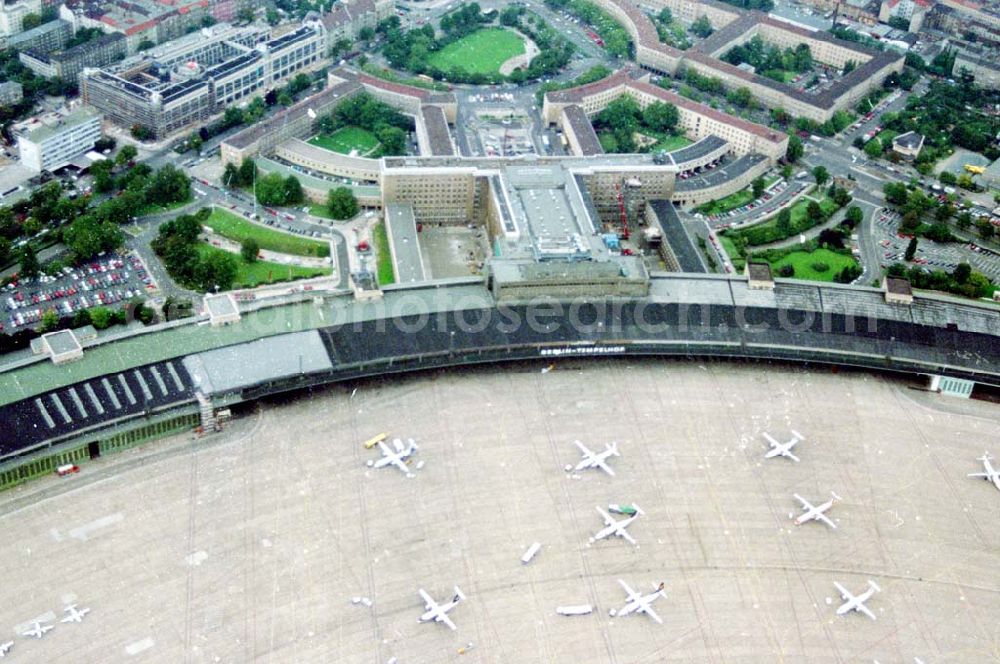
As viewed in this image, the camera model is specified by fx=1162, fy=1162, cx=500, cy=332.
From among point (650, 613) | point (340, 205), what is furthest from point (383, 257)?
point (650, 613)

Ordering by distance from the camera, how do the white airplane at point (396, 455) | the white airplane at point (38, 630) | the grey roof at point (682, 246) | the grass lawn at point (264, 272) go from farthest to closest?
1. the grey roof at point (682, 246)
2. the grass lawn at point (264, 272)
3. the white airplane at point (396, 455)
4. the white airplane at point (38, 630)

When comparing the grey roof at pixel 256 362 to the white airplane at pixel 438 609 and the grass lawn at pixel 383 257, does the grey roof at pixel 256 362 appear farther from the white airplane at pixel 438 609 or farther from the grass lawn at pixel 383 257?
the white airplane at pixel 438 609

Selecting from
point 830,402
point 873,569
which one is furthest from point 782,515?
point 830,402

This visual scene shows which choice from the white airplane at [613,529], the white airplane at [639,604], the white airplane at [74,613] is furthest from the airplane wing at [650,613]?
the white airplane at [74,613]

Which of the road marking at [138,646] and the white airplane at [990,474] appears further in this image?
the white airplane at [990,474]

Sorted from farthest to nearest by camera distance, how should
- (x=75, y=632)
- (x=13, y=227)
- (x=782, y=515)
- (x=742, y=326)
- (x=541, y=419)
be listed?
(x=13, y=227)
(x=742, y=326)
(x=541, y=419)
(x=782, y=515)
(x=75, y=632)

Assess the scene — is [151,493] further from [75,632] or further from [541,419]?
[541,419]
